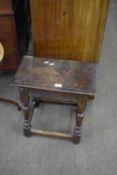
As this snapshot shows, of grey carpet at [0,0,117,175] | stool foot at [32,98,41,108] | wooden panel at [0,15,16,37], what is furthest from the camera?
stool foot at [32,98,41,108]

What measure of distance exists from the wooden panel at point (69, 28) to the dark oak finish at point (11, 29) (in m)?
0.25

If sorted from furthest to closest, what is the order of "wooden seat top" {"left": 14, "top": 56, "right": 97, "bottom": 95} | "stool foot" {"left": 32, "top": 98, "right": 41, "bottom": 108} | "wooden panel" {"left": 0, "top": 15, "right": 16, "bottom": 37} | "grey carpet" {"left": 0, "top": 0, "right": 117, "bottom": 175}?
"stool foot" {"left": 32, "top": 98, "right": 41, "bottom": 108}
"wooden panel" {"left": 0, "top": 15, "right": 16, "bottom": 37}
"grey carpet" {"left": 0, "top": 0, "right": 117, "bottom": 175}
"wooden seat top" {"left": 14, "top": 56, "right": 97, "bottom": 95}

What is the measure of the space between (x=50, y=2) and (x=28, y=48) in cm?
104

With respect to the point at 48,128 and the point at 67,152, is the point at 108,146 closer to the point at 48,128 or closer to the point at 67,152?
the point at 67,152

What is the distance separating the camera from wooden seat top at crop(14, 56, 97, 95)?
1320 mm

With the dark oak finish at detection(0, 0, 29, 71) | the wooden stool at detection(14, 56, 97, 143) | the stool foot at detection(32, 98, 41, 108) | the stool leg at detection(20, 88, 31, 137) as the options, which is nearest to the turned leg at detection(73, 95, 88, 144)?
the wooden stool at detection(14, 56, 97, 143)

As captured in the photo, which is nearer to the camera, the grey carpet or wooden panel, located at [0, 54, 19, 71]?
the grey carpet

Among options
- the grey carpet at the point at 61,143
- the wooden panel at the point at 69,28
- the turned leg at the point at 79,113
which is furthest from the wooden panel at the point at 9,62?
the turned leg at the point at 79,113

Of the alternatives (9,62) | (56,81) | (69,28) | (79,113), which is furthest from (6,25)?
(79,113)

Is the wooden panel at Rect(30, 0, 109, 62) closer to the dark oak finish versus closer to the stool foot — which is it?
the dark oak finish

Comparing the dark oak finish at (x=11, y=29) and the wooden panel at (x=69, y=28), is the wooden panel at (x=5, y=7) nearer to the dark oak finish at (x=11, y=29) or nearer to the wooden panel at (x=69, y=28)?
the dark oak finish at (x=11, y=29)

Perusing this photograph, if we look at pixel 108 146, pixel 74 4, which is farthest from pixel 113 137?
pixel 74 4

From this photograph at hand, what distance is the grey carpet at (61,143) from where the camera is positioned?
1491mm

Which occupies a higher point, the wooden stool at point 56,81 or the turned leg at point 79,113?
the wooden stool at point 56,81
